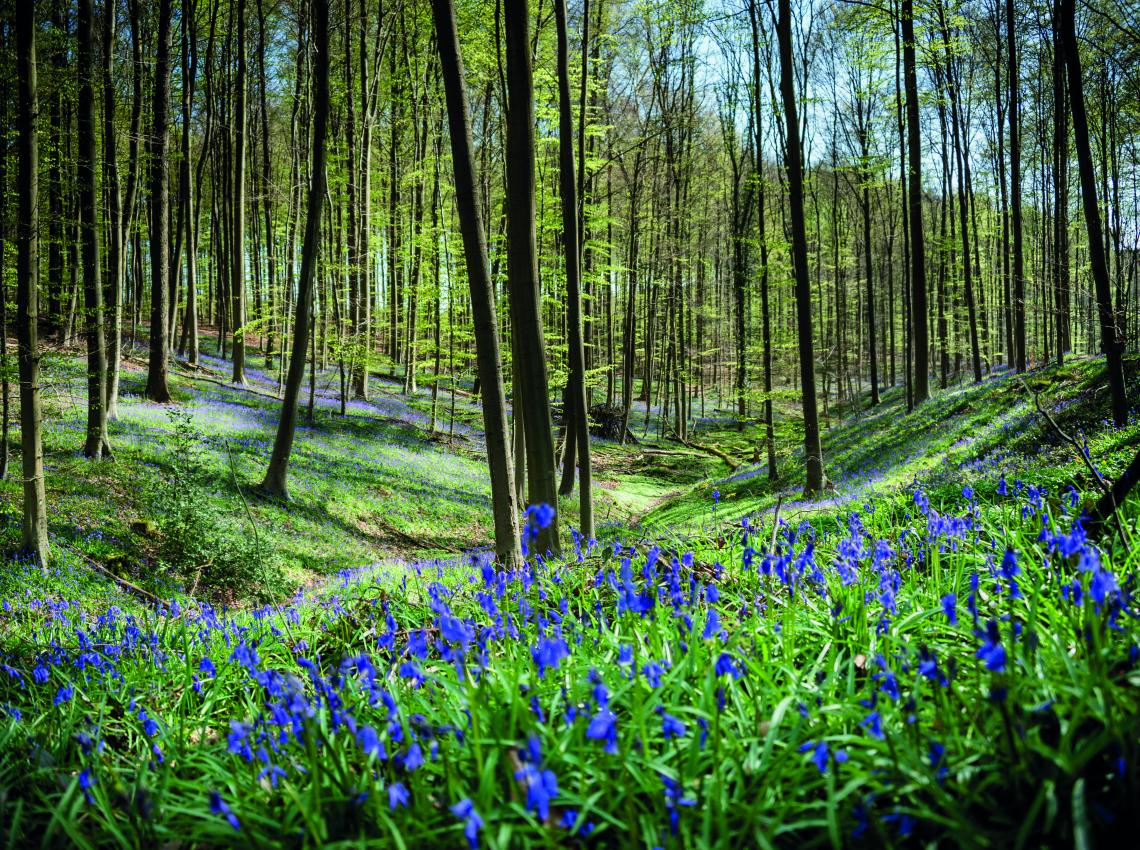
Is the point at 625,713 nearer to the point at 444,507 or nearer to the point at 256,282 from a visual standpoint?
the point at 444,507

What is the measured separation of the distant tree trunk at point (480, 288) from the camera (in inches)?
247

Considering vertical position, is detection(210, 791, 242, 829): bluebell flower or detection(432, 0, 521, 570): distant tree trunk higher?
detection(432, 0, 521, 570): distant tree trunk

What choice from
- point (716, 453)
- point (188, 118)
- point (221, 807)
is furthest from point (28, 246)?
point (716, 453)

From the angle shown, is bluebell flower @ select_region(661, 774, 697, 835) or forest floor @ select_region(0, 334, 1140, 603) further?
forest floor @ select_region(0, 334, 1140, 603)

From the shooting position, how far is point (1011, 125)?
17594mm

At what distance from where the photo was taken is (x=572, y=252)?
34.3 feet

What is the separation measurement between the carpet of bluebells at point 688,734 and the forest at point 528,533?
2 cm

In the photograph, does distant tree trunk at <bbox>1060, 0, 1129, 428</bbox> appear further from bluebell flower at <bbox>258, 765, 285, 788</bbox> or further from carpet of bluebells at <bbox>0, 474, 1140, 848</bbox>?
bluebell flower at <bbox>258, 765, 285, 788</bbox>

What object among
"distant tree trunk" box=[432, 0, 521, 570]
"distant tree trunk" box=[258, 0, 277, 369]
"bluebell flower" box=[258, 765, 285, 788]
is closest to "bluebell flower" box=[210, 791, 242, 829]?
"bluebell flower" box=[258, 765, 285, 788]

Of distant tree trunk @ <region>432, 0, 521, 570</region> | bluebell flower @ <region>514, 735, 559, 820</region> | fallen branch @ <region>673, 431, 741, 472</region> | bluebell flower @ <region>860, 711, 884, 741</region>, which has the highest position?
distant tree trunk @ <region>432, 0, 521, 570</region>

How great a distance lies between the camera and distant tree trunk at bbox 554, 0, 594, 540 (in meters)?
9.62

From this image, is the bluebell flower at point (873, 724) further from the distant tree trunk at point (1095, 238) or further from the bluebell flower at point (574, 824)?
the distant tree trunk at point (1095, 238)

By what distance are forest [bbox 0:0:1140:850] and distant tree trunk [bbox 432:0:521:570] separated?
6 cm

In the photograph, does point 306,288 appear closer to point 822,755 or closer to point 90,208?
point 90,208
